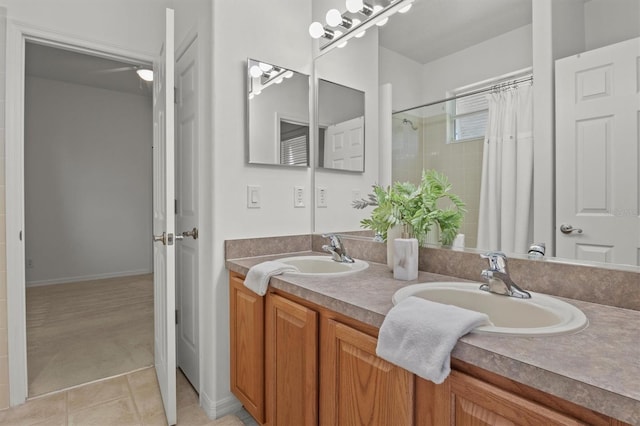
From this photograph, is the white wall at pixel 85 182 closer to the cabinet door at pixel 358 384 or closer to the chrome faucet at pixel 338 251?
the chrome faucet at pixel 338 251

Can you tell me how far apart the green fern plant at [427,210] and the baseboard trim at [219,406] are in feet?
4.08

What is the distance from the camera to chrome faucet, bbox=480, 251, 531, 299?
1.02m

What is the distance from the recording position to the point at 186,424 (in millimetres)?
1695

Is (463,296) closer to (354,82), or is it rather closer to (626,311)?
(626,311)

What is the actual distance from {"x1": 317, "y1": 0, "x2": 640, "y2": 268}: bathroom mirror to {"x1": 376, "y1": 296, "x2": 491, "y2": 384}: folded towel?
2.12ft

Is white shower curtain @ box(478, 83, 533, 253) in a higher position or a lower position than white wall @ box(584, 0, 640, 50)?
lower

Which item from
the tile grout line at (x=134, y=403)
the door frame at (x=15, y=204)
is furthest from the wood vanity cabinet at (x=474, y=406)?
the door frame at (x=15, y=204)

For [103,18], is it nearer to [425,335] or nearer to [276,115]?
[276,115]

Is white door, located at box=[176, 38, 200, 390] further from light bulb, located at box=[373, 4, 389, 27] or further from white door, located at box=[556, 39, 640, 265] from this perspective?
white door, located at box=[556, 39, 640, 265]

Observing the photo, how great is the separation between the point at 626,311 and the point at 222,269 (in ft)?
5.14

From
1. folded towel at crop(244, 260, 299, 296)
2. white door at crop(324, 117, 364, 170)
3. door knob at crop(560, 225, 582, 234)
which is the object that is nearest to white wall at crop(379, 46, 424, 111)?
white door at crop(324, 117, 364, 170)

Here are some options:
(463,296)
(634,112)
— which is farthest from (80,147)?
(634,112)

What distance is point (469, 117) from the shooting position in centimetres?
137

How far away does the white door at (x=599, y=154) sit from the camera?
967 millimetres
